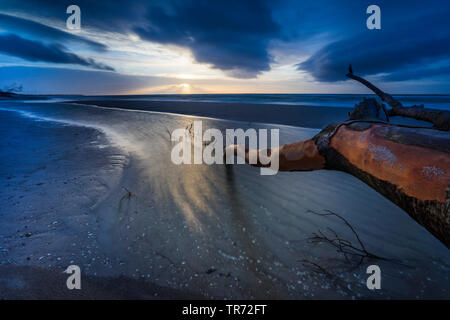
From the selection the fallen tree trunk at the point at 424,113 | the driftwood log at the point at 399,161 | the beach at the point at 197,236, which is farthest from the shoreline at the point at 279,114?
the driftwood log at the point at 399,161

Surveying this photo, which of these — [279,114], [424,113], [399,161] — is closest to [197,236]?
[399,161]

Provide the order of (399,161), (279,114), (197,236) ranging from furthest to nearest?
(279,114)
(197,236)
(399,161)

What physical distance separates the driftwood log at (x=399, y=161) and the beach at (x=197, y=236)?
3.20ft

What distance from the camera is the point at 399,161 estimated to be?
76cm

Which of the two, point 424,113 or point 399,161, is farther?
point 424,113

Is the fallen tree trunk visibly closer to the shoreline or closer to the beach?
the beach

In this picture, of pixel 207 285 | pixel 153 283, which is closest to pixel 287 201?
pixel 207 285

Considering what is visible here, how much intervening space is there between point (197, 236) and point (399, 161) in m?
1.69

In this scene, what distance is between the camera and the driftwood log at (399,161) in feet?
2.13

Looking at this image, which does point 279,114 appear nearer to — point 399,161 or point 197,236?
point 197,236

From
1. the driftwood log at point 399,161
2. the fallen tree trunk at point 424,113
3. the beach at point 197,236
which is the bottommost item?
the beach at point 197,236

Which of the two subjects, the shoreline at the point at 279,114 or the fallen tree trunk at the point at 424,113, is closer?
the fallen tree trunk at the point at 424,113

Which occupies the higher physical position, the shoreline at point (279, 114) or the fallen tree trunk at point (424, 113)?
the shoreline at point (279, 114)

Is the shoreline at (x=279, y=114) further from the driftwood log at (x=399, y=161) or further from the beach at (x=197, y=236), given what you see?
the driftwood log at (x=399, y=161)
